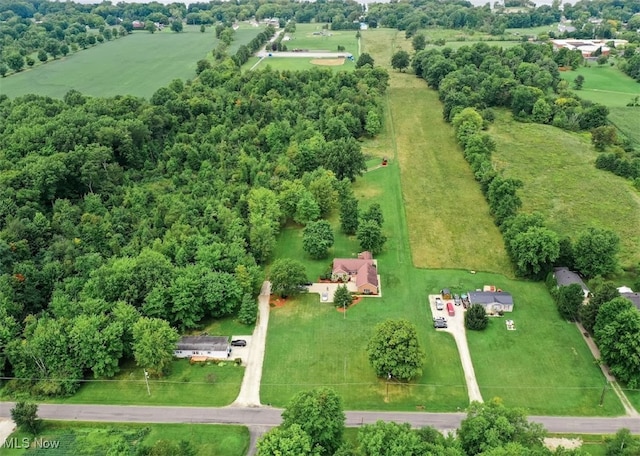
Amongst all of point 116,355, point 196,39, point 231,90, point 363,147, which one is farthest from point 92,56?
point 116,355

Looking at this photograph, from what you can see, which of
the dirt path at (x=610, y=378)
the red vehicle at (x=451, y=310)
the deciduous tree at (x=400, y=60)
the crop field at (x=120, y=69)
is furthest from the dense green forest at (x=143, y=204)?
the deciduous tree at (x=400, y=60)

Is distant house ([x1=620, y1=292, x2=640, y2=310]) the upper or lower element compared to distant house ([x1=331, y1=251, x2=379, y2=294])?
upper

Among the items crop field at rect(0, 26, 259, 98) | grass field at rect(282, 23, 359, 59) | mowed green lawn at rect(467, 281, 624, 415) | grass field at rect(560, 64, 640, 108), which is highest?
crop field at rect(0, 26, 259, 98)

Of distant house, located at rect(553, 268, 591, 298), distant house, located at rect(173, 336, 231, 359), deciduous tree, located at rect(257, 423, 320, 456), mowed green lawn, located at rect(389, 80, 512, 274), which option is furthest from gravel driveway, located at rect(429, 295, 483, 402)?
distant house, located at rect(173, 336, 231, 359)

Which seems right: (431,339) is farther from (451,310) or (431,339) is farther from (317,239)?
(317,239)

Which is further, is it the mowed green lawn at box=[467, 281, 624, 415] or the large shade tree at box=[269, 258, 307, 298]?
the large shade tree at box=[269, 258, 307, 298]

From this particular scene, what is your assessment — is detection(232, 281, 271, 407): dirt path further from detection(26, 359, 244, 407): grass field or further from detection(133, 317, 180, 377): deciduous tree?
detection(133, 317, 180, 377): deciduous tree

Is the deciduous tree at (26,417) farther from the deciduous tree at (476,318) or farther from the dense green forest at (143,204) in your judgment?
the deciduous tree at (476,318)
